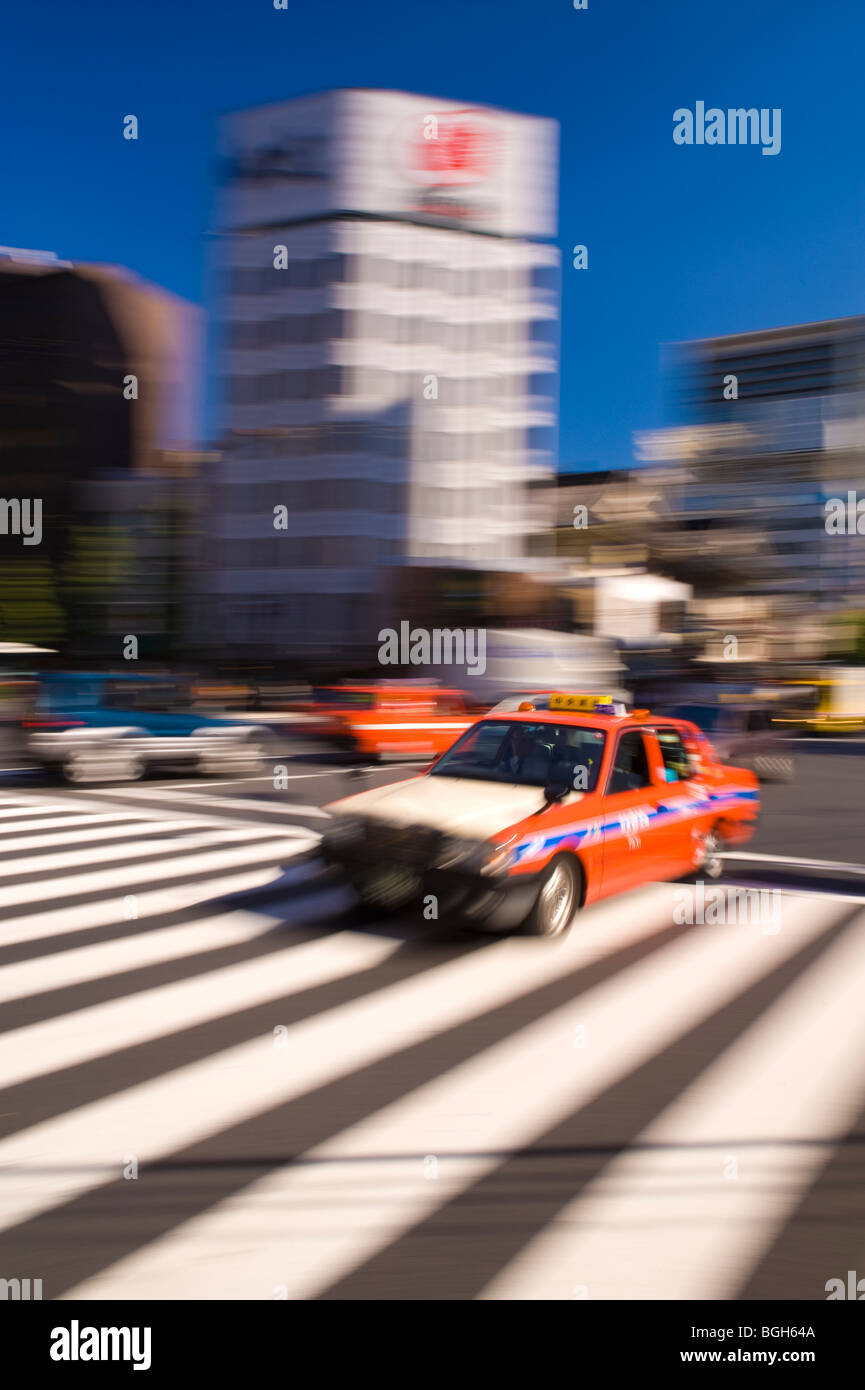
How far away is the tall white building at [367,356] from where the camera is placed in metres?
59.9

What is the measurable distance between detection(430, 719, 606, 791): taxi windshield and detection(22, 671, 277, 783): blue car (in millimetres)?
8483

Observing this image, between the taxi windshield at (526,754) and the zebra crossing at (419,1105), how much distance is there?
3.31 feet

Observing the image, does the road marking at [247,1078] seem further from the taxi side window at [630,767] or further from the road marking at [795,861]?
the road marking at [795,861]

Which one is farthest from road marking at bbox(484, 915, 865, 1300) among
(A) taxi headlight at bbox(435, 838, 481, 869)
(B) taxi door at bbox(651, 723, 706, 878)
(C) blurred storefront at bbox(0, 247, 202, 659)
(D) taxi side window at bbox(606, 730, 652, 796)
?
(C) blurred storefront at bbox(0, 247, 202, 659)

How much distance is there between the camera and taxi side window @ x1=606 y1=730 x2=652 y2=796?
7633mm

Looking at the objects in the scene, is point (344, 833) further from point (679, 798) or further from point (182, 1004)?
point (679, 798)

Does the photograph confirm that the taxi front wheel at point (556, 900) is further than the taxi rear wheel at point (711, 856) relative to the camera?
No

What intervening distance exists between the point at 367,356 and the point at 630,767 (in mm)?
56060

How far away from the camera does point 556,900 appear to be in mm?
6949

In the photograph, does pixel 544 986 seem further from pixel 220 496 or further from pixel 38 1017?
pixel 220 496

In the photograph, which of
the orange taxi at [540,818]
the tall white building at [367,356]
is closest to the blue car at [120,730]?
the orange taxi at [540,818]

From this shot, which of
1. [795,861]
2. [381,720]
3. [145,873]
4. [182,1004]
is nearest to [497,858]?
[182,1004]

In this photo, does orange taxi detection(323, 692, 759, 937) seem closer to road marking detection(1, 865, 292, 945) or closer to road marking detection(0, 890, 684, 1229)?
road marking detection(0, 890, 684, 1229)

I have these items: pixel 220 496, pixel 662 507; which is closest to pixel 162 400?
pixel 220 496
